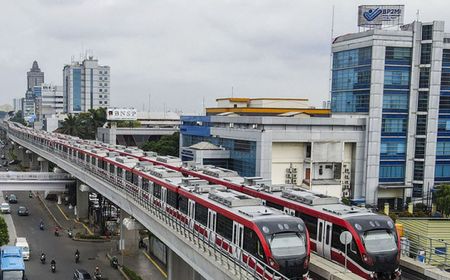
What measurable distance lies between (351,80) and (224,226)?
A: 46118 mm

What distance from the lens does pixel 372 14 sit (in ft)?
201

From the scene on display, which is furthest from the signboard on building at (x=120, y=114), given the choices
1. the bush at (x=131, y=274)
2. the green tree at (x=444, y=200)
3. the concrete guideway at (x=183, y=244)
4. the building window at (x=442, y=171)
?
the green tree at (x=444, y=200)

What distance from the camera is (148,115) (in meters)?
142

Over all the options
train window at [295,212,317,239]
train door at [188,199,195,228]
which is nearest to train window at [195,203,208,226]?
train door at [188,199,195,228]

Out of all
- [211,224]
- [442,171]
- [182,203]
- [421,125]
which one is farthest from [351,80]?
[211,224]

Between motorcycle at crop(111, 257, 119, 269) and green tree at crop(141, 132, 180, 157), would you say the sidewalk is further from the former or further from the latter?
green tree at crop(141, 132, 180, 157)

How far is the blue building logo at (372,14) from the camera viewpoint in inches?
2405

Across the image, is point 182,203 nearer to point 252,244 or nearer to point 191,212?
point 191,212

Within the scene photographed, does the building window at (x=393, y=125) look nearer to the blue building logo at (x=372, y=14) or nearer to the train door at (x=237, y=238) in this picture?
the blue building logo at (x=372, y=14)

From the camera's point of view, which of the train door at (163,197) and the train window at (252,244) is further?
the train door at (163,197)

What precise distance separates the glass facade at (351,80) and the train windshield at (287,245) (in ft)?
148

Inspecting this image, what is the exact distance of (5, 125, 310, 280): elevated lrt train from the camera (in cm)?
1773

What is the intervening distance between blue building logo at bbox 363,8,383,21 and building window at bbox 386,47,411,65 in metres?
5.06

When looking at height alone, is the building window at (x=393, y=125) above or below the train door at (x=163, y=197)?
above
